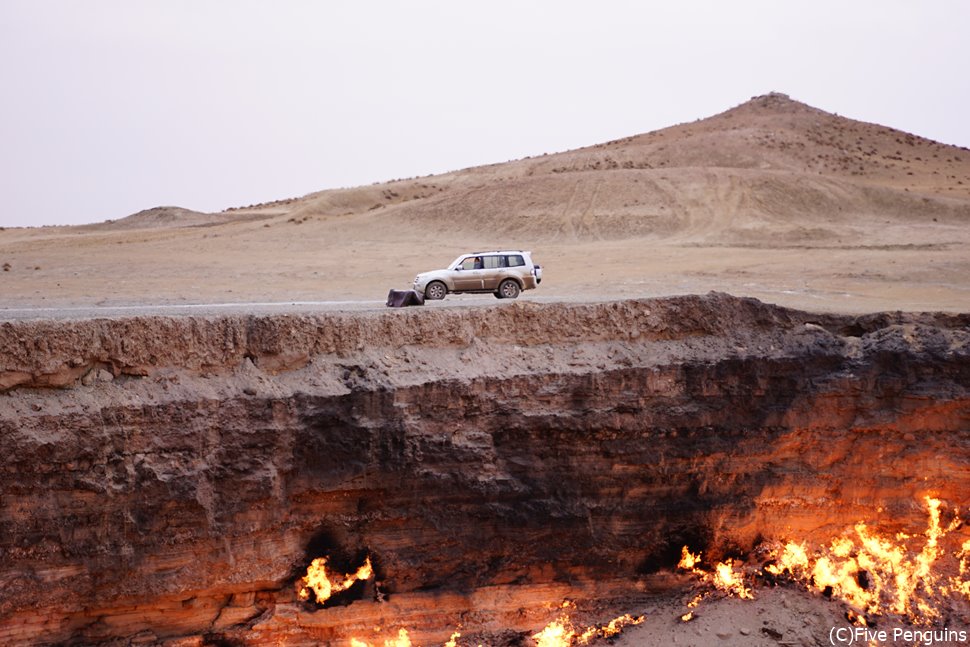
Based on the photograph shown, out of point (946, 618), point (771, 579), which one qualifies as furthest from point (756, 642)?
point (946, 618)

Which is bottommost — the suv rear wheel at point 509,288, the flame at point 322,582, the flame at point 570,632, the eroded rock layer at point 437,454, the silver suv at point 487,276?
the flame at point 570,632

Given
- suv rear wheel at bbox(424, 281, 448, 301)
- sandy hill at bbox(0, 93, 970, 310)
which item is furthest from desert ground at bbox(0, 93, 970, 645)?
suv rear wheel at bbox(424, 281, 448, 301)

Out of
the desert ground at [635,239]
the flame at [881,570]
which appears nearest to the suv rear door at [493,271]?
the desert ground at [635,239]

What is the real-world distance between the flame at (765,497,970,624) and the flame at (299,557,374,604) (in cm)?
605

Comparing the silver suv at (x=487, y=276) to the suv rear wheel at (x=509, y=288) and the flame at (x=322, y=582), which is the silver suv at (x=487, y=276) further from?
the flame at (x=322, y=582)

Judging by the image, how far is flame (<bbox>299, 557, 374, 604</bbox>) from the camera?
10875mm

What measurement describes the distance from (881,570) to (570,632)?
4.79 meters

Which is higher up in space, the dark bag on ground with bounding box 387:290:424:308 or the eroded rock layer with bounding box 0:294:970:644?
the dark bag on ground with bounding box 387:290:424:308

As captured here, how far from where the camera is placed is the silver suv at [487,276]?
674 inches

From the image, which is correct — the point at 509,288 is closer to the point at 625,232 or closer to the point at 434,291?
the point at 434,291

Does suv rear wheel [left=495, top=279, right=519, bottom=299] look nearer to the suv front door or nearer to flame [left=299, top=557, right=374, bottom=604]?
the suv front door

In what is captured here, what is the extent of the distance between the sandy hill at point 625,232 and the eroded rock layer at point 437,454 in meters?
7.64

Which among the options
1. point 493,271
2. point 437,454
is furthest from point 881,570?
point 493,271

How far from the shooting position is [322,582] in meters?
10.9
